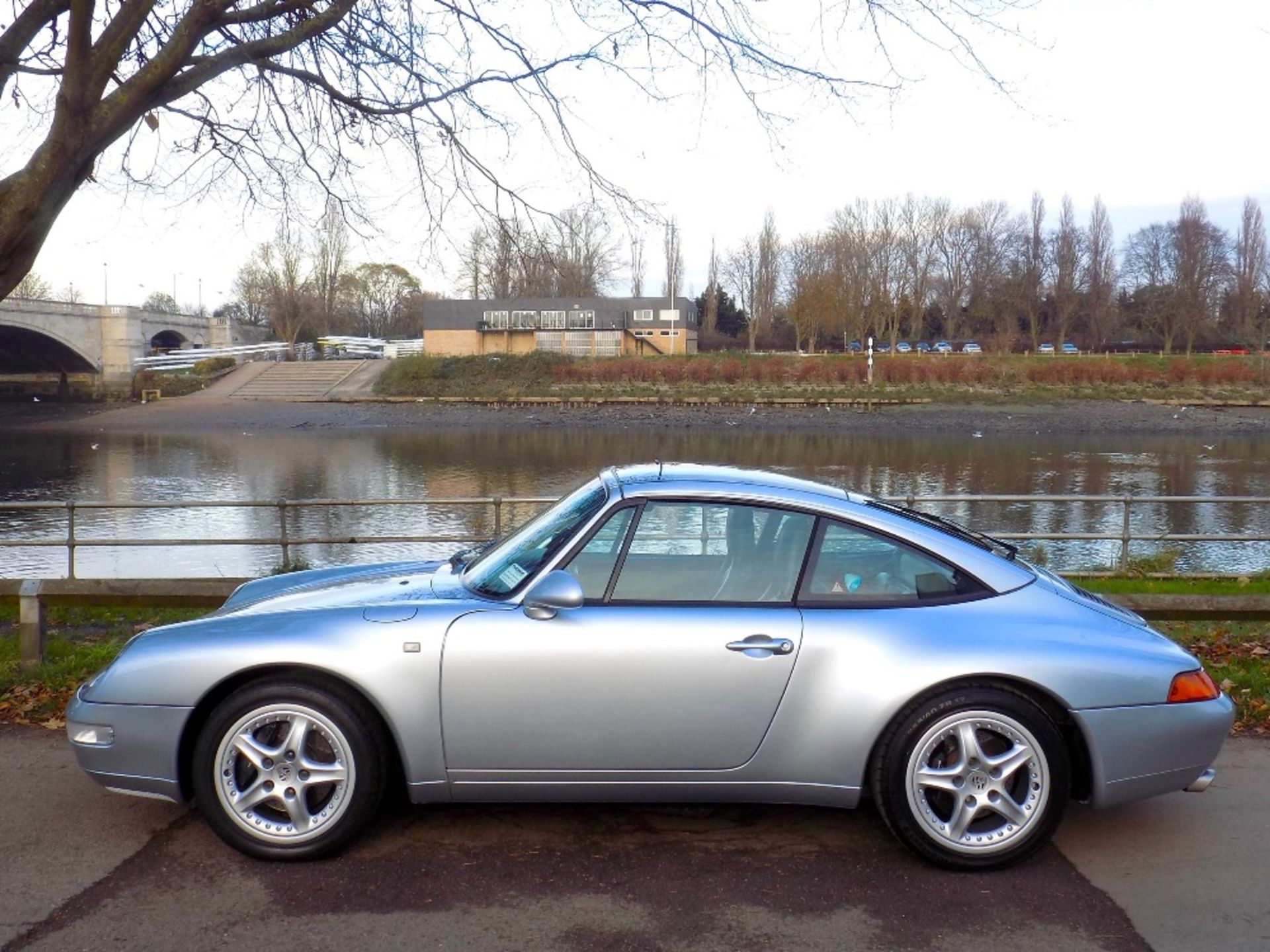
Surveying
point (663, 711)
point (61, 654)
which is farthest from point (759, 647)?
point (61, 654)

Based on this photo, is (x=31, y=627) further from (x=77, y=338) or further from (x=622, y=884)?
(x=77, y=338)

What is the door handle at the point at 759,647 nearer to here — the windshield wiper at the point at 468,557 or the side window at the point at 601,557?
the side window at the point at 601,557

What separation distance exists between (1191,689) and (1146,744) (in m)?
0.29

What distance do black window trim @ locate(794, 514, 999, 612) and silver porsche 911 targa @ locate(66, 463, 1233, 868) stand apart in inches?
0.5

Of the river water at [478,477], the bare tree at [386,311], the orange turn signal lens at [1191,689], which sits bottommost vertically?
the river water at [478,477]

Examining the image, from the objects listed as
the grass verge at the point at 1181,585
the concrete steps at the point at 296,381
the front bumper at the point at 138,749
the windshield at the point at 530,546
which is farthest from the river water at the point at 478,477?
the concrete steps at the point at 296,381

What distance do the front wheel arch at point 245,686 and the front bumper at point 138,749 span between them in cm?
3

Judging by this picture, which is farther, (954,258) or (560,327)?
Result: (954,258)

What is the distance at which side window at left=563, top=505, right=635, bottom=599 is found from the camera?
4211 mm

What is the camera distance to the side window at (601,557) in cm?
421

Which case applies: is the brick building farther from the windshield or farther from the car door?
the car door

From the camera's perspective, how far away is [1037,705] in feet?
13.5

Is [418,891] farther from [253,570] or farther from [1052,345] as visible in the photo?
[1052,345]

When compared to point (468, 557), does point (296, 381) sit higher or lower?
higher
